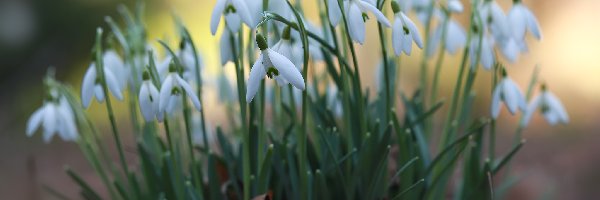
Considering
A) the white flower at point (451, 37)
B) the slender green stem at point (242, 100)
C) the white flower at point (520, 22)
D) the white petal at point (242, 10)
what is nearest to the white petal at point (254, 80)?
the white petal at point (242, 10)

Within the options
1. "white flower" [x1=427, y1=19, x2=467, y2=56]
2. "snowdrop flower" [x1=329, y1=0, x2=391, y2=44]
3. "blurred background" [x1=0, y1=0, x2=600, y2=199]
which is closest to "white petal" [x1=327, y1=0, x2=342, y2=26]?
"snowdrop flower" [x1=329, y1=0, x2=391, y2=44]

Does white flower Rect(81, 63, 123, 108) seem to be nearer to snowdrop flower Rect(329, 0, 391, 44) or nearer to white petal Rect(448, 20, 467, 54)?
snowdrop flower Rect(329, 0, 391, 44)

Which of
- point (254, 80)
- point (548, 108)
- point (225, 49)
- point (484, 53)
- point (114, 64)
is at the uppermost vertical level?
point (114, 64)

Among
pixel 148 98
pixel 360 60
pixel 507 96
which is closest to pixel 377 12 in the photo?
pixel 148 98

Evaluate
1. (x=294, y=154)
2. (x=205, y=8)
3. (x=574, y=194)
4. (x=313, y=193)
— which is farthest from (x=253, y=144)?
(x=205, y=8)

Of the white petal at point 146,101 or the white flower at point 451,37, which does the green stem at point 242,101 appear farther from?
the white flower at point 451,37

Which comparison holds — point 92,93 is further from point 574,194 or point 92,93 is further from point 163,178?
point 574,194

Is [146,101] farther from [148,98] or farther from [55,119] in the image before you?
[55,119]
